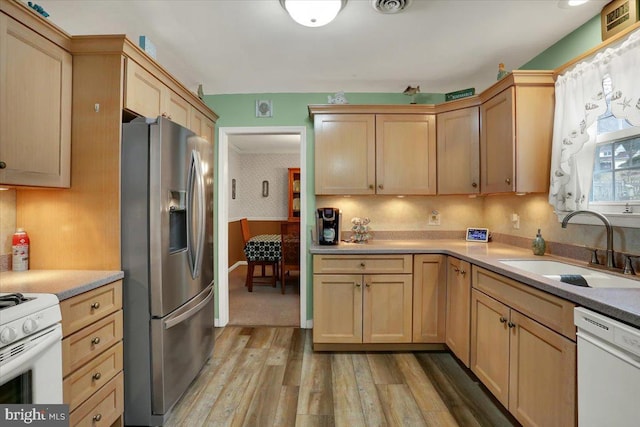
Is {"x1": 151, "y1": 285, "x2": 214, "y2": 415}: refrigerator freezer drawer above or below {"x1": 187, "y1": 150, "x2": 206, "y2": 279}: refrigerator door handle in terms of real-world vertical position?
below

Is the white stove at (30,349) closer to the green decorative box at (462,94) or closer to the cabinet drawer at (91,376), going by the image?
the cabinet drawer at (91,376)

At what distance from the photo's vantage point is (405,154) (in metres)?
2.79

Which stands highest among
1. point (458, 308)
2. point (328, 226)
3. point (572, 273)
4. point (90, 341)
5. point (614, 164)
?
point (614, 164)

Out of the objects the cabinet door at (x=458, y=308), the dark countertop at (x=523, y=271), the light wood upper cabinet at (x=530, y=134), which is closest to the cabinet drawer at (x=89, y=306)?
the dark countertop at (x=523, y=271)

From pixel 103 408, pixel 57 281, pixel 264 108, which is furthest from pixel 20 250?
pixel 264 108

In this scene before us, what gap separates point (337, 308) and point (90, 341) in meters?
1.70

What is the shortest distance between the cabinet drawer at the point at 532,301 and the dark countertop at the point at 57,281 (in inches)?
85.2

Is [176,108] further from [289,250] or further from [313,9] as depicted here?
[289,250]

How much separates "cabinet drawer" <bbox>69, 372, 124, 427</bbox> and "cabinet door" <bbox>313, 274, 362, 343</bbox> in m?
1.42

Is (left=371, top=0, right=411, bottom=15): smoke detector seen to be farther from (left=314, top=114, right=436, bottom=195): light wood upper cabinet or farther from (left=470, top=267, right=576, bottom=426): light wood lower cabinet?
(left=470, top=267, right=576, bottom=426): light wood lower cabinet

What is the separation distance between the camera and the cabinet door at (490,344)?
66.5 inches

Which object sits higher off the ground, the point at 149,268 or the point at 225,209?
the point at 225,209

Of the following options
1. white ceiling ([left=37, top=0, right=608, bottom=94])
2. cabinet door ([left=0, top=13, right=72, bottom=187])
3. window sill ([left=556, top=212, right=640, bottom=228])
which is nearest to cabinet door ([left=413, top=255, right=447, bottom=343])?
window sill ([left=556, top=212, right=640, bottom=228])

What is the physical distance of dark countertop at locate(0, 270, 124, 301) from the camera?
1.26 meters
